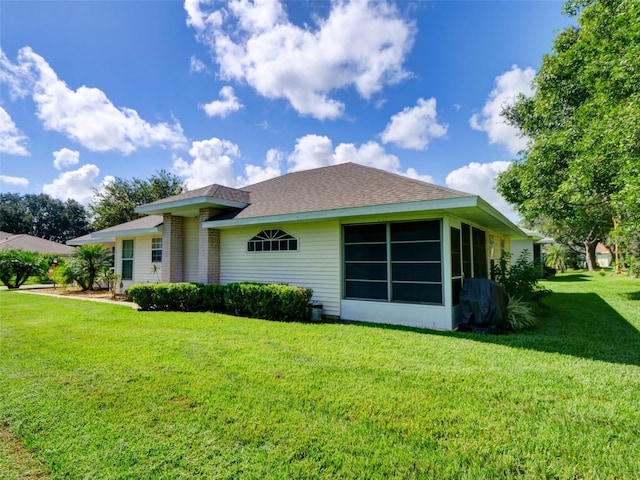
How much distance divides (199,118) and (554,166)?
14.9 metres

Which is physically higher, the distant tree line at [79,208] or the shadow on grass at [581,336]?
the distant tree line at [79,208]

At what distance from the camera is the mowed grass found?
249 cm

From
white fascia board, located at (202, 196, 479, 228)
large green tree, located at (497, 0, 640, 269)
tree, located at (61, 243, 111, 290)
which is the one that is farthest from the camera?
tree, located at (61, 243, 111, 290)

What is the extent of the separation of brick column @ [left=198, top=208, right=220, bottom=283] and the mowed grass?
4313mm

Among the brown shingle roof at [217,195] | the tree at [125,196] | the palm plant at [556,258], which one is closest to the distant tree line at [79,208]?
the tree at [125,196]

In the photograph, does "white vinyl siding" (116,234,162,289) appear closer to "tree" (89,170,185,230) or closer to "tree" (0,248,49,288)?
"tree" (0,248,49,288)

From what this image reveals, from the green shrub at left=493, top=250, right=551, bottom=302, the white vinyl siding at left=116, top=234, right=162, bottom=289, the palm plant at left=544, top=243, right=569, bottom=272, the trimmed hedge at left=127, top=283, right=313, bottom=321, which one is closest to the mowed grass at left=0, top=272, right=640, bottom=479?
the trimmed hedge at left=127, top=283, right=313, bottom=321

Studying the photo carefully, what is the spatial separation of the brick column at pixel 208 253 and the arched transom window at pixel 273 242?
1442mm

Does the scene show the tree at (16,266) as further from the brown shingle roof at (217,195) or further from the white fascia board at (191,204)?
the brown shingle roof at (217,195)

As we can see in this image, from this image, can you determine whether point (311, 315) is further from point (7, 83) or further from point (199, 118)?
point (7, 83)

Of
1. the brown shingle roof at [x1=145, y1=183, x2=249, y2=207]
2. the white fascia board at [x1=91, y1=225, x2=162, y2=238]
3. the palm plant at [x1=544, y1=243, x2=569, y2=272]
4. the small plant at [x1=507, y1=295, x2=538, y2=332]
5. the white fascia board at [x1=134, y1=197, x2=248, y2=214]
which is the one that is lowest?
the small plant at [x1=507, y1=295, x2=538, y2=332]

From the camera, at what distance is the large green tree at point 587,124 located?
27.3 feet

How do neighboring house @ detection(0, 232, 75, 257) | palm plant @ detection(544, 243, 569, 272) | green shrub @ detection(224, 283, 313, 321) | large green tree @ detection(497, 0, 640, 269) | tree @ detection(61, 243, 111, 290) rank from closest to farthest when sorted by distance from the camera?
green shrub @ detection(224, 283, 313, 321) → large green tree @ detection(497, 0, 640, 269) → tree @ detection(61, 243, 111, 290) → neighboring house @ detection(0, 232, 75, 257) → palm plant @ detection(544, 243, 569, 272)

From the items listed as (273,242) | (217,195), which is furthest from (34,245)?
(273,242)
